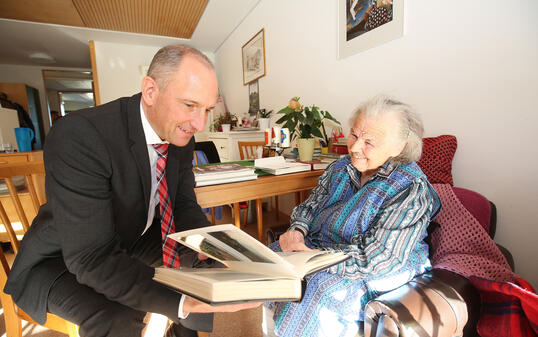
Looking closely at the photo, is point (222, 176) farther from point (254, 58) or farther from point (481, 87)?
point (254, 58)

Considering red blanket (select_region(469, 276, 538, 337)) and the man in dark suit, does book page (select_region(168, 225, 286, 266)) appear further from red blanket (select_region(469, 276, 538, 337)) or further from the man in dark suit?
red blanket (select_region(469, 276, 538, 337))

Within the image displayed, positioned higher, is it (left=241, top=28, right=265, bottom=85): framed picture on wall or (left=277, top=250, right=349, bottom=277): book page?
(left=241, top=28, right=265, bottom=85): framed picture on wall

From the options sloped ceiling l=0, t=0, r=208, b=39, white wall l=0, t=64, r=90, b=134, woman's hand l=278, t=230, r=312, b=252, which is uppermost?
sloped ceiling l=0, t=0, r=208, b=39

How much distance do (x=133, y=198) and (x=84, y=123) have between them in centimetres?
27

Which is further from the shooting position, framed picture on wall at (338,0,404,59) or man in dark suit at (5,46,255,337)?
framed picture on wall at (338,0,404,59)

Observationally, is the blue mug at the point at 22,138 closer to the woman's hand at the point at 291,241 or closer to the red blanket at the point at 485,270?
the woman's hand at the point at 291,241

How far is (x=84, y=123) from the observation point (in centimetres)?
73

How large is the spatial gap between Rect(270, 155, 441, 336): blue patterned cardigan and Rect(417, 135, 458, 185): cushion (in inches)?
14.3

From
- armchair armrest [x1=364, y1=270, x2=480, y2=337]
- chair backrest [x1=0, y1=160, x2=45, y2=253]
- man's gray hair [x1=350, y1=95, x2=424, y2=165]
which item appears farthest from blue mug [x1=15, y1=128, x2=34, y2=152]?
armchair armrest [x1=364, y1=270, x2=480, y2=337]

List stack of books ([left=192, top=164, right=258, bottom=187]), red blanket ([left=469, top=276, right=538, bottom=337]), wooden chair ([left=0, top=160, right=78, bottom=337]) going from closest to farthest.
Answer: red blanket ([left=469, top=276, right=538, bottom=337]), wooden chair ([left=0, top=160, right=78, bottom=337]), stack of books ([left=192, top=164, right=258, bottom=187])

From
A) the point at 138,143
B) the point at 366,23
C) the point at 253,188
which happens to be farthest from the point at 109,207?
the point at 366,23

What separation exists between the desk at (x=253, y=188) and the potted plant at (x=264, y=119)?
1782 mm

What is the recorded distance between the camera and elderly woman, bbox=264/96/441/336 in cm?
84

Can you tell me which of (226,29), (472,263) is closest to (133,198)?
(472,263)
